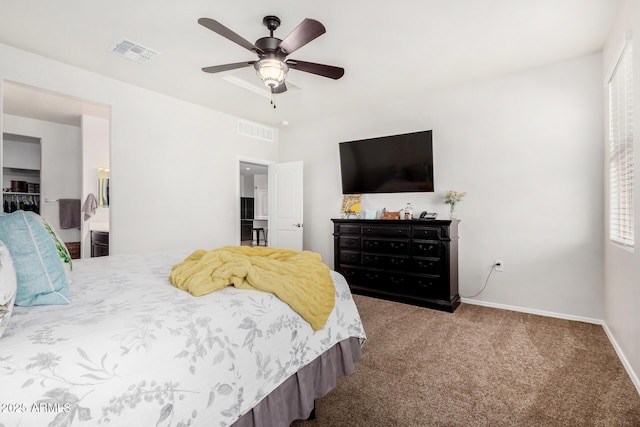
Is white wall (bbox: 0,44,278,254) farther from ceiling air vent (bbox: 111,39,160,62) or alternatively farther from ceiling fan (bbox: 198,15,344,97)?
ceiling fan (bbox: 198,15,344,97)

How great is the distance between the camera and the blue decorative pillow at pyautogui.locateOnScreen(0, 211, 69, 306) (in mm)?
1142

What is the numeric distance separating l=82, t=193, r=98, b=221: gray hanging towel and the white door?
2656 millimetres

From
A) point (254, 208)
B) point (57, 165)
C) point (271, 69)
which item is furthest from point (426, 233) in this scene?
point (254, 208)

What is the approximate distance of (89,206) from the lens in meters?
4.62

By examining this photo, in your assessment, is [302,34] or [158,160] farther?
[158,160]

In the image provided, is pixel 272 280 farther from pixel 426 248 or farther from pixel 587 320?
pixel 587 320

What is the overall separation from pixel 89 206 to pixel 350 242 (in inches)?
155

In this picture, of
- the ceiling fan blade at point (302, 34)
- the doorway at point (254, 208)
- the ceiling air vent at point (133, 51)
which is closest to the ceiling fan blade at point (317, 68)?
the ceiling fan blade at point (302, 34)

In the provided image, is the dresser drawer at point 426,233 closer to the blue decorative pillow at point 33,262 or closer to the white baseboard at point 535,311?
the white baseboard at point 535,311

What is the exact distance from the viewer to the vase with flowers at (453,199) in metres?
3.70

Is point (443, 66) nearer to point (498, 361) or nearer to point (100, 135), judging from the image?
point (498, 361)

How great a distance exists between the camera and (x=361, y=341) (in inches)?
73.6

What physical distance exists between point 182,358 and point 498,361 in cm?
226

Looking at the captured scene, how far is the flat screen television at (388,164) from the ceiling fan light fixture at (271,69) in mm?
2037
